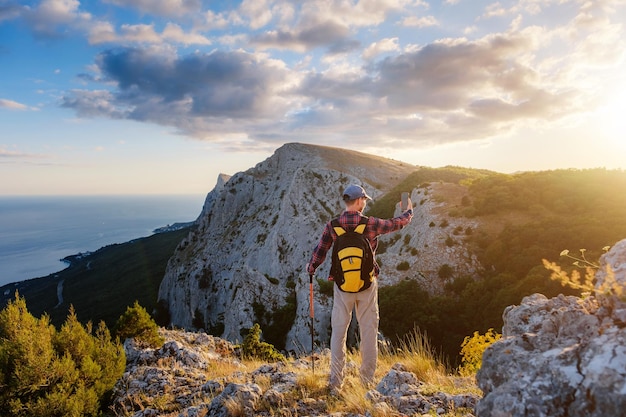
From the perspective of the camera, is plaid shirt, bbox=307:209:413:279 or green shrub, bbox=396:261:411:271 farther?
green shrub, bbox=396:261:411:271

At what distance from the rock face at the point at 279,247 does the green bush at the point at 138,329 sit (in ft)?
43.9

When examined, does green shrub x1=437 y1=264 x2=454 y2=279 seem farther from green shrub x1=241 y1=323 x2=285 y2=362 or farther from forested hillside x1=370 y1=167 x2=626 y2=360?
green shrub x1=241 y1=323 x2=285 y2=362

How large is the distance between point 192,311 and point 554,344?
63.6 metres

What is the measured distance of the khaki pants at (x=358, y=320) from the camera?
5953 mm

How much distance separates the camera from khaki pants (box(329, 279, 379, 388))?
5.95 metres

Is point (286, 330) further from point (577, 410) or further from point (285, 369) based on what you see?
point (577, 410)

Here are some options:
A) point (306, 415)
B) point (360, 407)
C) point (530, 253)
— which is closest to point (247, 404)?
point (306, 415)

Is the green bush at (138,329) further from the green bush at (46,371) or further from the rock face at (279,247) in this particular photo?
the rock face at (279,247)

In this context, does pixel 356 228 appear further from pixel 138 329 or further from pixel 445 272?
pixel 445 272

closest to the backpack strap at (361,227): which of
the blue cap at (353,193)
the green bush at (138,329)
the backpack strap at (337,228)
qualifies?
the backpack strap at (337,228)

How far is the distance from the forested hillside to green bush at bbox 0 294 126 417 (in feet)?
45.6

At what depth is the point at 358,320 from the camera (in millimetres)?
5984

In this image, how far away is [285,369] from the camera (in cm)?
816

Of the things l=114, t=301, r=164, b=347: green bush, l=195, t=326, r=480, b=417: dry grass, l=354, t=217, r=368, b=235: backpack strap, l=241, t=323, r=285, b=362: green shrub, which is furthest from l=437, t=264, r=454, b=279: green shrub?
l=354, t=217, r=368, b=235: backpack strap
